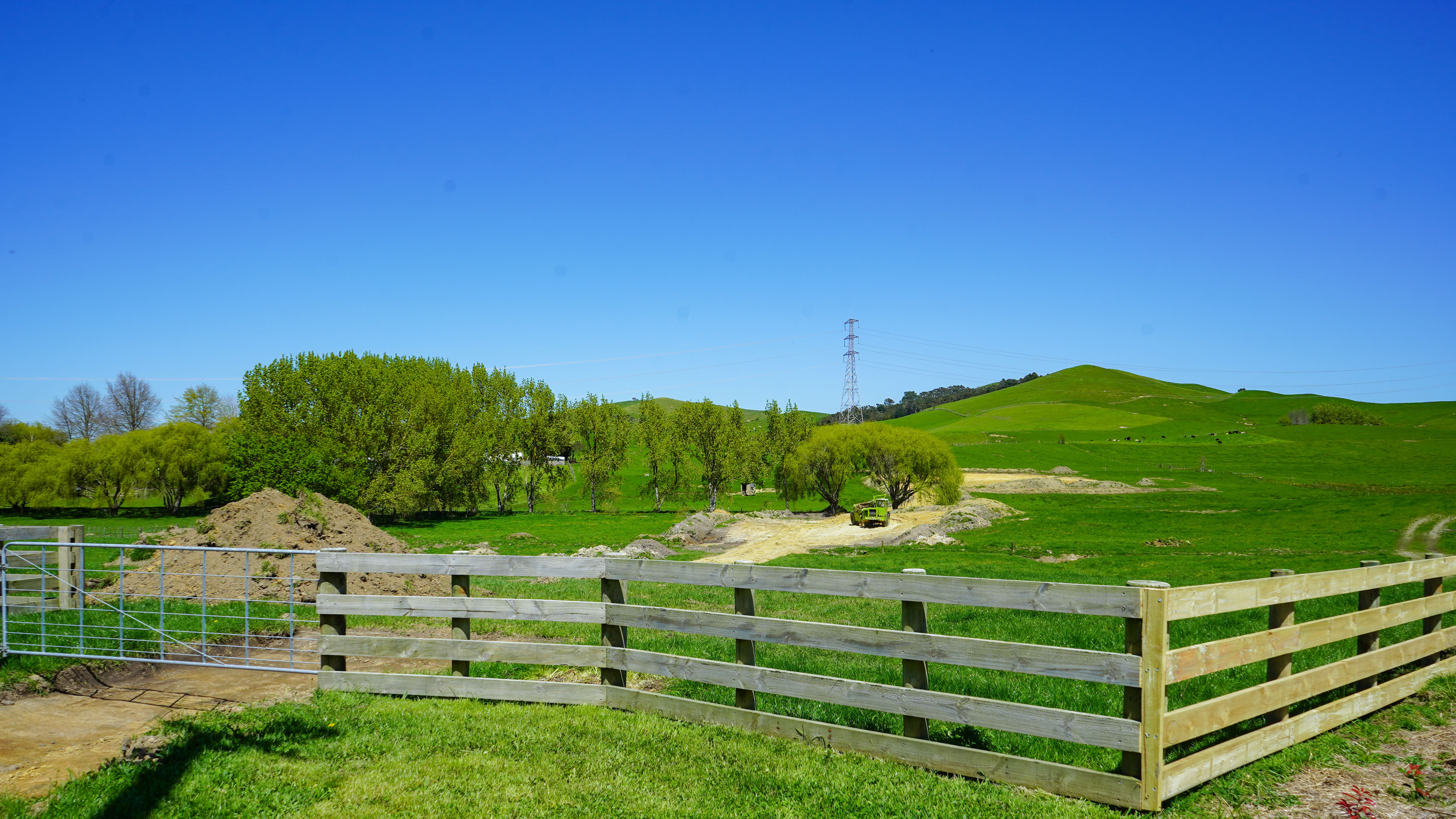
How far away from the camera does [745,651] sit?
20.9 feet

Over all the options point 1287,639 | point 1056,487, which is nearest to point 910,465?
point 1056,487

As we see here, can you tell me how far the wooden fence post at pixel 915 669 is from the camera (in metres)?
5.53

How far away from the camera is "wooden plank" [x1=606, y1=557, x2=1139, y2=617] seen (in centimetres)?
498

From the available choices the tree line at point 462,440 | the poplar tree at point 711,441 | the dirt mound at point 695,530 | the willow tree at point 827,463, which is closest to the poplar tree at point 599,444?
the tree line at point 462,440

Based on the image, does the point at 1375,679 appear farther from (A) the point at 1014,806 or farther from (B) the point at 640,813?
(B) the point at 640,813

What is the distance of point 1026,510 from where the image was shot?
48.6 meters

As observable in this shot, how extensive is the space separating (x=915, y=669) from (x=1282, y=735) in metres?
2.88

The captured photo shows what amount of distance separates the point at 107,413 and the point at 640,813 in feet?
321

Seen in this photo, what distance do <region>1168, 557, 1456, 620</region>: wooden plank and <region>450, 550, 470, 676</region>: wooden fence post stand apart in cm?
583

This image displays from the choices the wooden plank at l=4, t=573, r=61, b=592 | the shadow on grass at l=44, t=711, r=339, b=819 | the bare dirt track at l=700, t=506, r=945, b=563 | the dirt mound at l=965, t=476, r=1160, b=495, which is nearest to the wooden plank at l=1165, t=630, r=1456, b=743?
the shadow on grass at l=44, t=711, r=339, b=819

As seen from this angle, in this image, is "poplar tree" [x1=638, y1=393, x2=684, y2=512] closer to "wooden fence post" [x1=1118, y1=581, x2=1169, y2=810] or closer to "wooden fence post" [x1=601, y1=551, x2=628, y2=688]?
"wooden fence post" [x1=601, y1=551, x2=628, y2=688]

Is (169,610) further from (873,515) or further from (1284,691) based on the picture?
(873,515)

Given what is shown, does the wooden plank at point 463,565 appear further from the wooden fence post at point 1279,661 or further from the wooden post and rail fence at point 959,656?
the wooden fence post at point 1279,661

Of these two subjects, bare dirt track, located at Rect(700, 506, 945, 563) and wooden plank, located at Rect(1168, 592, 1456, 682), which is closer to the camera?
wooden plank, located at Rect(1168, 592, 1456, 682)
